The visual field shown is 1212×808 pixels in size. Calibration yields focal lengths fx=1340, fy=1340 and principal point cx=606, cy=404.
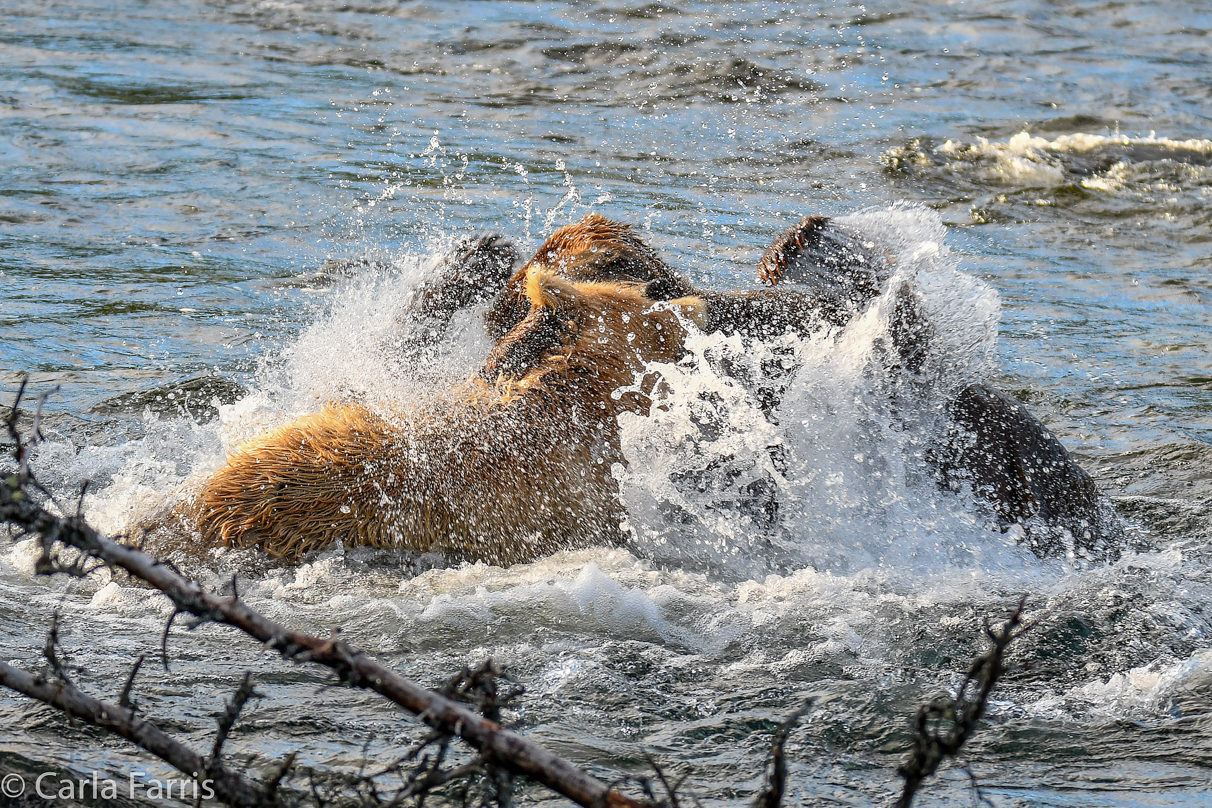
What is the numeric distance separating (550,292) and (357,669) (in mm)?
2678

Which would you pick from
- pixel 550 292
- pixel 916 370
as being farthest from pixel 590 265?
pixel 916 370

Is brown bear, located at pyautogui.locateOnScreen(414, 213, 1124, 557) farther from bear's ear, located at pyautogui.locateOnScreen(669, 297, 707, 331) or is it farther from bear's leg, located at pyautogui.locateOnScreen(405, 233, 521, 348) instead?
bear's leg, located at pyautogui.locateOnScreen(405, 233, 521, 348)

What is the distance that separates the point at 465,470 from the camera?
430 centimetres

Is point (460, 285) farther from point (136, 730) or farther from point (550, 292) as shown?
point (136, 730)

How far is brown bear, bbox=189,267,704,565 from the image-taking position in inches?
168

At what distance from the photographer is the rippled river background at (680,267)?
349 cm

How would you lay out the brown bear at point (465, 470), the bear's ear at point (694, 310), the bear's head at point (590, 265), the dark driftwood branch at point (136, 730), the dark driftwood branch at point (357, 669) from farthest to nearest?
1. the bear's head at point (590, 265)
2. the bear's ear at point (694, 310)
3. the brown bear at point (465, 470)
4. the dark driftwood branch at point (136, 730)
5. the dark driftwood branch at point (357, 669)

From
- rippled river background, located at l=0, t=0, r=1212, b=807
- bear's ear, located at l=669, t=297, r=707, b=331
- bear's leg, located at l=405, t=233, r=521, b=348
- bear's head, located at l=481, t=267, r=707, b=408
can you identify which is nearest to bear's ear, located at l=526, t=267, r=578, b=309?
bear's head, located at l=481, t=267, r=707, b=408

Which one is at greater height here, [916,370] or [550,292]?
[550,292]

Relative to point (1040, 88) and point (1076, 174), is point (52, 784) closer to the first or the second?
point (1076, 174)

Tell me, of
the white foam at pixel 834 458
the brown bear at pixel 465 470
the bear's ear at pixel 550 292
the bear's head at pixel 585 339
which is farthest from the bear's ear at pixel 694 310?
the bear's ear at pixel 550 292

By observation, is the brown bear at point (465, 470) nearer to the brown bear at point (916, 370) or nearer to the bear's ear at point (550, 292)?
the bear's ear at point (550, 292)

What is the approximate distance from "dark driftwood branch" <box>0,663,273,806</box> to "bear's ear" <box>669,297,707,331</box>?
2.73 metres

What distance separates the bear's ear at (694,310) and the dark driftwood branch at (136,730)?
2732 mm
